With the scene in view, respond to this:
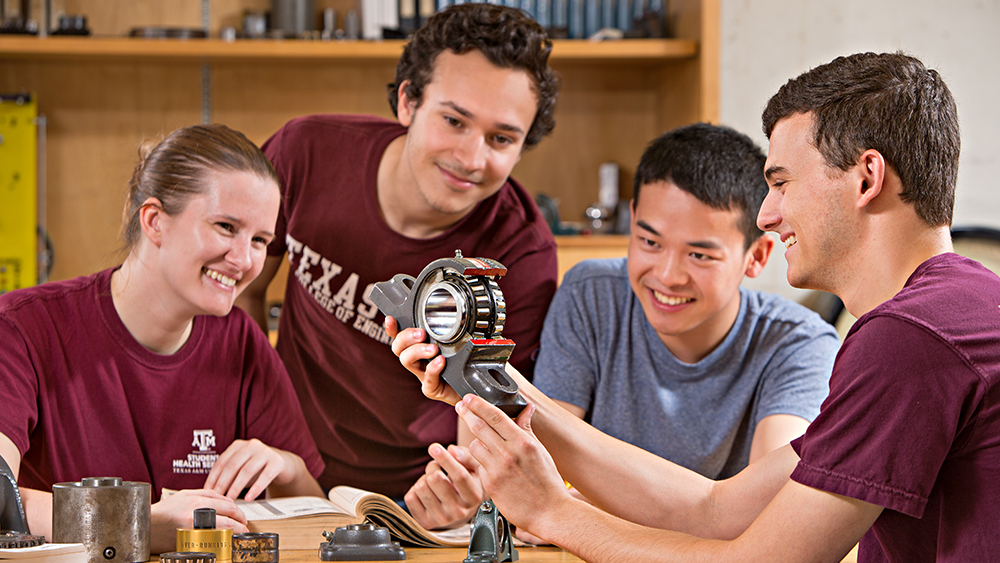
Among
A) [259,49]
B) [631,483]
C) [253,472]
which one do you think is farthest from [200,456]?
[259,49]

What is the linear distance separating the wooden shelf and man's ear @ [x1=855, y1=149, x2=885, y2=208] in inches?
89.9

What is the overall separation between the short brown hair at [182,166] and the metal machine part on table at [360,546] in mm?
697

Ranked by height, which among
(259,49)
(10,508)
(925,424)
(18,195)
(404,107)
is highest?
(259,49)

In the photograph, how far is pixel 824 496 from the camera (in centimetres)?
92

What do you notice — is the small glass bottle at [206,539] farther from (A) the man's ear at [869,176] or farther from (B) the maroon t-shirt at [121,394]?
(A) the man's ear at [869,176]

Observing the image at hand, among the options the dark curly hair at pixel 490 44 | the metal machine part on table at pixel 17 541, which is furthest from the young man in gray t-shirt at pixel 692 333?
the metal machine part on table at pixel 17 541

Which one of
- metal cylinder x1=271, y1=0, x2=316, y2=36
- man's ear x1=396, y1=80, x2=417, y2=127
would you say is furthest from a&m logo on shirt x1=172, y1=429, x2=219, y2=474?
metal cylinder x1=271, y1=0, x2=316, y2=36

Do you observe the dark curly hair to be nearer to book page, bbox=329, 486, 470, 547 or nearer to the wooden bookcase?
book page, bbox=329, 486, 470, 547

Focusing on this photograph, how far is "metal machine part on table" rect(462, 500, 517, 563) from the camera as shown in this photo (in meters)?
1.12

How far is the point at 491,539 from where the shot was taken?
3.70 feet

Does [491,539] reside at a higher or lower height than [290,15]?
lower

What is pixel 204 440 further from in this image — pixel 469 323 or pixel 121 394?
pixel 469 323

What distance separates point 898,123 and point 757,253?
2.44ft

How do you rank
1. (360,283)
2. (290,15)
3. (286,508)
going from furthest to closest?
(290,15) → (360,283) → (286,508)
